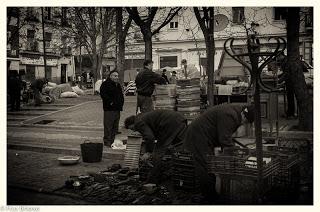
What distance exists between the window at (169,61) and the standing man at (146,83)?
251 cm

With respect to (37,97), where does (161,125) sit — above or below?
below

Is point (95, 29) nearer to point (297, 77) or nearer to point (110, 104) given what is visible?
point (110, 104)

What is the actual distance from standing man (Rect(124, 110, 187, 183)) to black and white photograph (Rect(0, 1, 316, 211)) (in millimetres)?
15

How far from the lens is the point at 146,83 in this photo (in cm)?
804

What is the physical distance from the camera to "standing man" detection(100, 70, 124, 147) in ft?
27.1

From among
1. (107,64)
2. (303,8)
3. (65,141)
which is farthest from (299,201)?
(107,64)

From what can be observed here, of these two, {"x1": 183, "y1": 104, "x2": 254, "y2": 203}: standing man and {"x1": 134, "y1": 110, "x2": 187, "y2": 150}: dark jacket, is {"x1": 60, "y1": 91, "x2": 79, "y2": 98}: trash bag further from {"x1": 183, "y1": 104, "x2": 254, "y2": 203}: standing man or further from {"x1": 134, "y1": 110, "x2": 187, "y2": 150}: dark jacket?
{"x1": 183, "y1": 104, "x2": 254, "y2": 203}: standing man

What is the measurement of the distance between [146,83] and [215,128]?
3.53 meters

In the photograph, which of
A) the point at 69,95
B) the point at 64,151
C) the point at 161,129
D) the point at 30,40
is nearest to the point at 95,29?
the point at 69,95

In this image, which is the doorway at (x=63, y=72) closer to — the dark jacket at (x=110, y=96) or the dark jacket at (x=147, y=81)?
the dark jacket at (x=110, y=96)

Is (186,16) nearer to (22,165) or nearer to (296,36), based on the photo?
(296,36)

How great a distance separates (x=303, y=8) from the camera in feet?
19.5

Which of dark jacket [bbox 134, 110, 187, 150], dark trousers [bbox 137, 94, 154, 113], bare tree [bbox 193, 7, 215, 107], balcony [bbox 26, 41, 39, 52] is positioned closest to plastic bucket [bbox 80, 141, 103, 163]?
dark trousers [bbox 137, 94, 154, 113]
